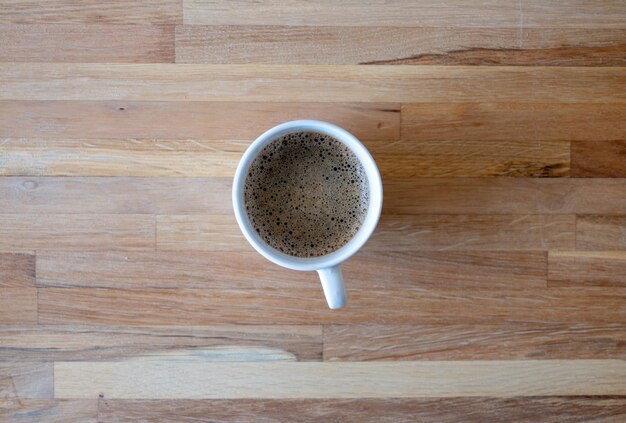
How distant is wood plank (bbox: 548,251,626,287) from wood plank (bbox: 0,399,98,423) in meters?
0.62

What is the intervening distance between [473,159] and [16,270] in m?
0.60

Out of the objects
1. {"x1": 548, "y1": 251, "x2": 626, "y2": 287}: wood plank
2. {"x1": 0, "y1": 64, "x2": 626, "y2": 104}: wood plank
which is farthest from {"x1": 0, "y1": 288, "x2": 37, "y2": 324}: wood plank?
{"x1": 548, "y1": 251, "x2": 626, "y2": 287}: wood plank

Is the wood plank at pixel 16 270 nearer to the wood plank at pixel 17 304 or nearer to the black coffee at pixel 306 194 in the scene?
the wood plank at pixel 17 304

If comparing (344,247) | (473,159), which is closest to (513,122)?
(473,159)

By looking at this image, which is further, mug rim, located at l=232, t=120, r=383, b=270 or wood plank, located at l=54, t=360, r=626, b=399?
wood plank, located at l=54, t=360, r=626, b=399

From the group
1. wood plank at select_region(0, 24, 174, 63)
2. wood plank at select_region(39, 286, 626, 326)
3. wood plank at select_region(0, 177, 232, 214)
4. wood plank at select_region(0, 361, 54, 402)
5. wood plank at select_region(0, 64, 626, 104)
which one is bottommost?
wood plank at select_region(0, 361, 54, 402)

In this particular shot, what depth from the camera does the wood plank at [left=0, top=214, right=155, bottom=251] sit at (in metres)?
0.78

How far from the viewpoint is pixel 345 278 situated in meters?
0.80

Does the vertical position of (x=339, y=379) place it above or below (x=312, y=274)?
below

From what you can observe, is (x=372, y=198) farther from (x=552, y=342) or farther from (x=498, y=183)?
(x=552, y=342)

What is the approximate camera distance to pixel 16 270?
31.0 inches

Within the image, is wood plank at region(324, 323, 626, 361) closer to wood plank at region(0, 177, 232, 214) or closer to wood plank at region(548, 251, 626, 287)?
wood plank at region(548, 251, 626, 287)

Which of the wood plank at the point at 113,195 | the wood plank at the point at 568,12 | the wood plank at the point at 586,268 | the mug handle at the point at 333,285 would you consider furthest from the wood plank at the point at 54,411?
the wood plank at the point at 568,12

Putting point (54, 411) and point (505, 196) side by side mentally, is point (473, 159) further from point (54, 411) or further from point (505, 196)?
point (54, 411)
